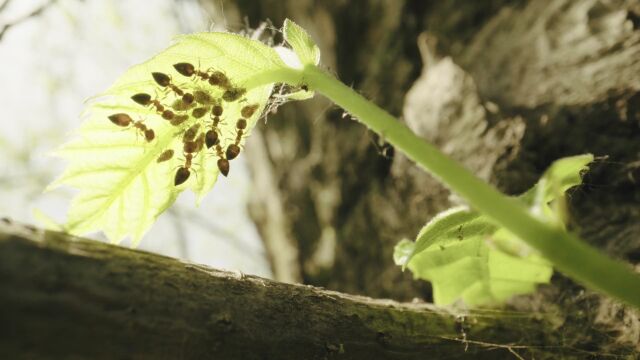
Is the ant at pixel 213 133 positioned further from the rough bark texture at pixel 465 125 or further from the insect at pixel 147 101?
the rough bark texture at pixel 465 125

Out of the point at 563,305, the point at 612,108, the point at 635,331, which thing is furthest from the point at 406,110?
the point at 635,331

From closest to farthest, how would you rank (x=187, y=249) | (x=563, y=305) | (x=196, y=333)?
(x=196, y=333) → (x=563, y=305) → (x=187, y=249)

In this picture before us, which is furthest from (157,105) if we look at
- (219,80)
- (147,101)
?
(219,80)

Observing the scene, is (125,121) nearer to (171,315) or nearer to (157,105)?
(157,105)

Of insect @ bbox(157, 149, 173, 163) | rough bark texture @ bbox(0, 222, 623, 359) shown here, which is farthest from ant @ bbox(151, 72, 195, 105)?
rough bark texture @ bbox(0, 222, 623, 359)

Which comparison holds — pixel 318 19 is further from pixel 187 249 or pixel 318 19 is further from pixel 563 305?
pixel 187 249

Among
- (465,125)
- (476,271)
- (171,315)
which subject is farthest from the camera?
(465,125)
